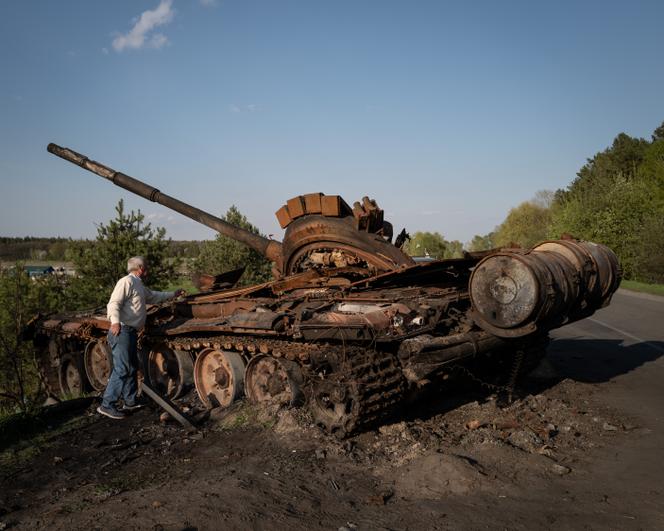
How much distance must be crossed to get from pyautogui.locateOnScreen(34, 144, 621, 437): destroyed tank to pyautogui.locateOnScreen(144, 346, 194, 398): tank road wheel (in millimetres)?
22

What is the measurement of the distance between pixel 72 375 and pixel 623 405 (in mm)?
10165

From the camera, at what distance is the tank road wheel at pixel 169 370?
884 centimetres

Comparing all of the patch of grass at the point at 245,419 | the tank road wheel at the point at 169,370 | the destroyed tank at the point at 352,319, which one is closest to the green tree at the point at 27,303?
the destroyed tank at the point at 352,319

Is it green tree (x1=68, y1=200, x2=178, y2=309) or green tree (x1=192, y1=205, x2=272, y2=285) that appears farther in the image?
green tree (x1=192, y1=205, x2=272, y2=285)

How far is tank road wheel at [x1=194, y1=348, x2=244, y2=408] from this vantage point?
7738 millimetres

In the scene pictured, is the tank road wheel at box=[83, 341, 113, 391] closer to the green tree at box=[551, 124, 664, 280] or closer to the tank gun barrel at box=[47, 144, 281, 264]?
the tank gun barrel at box=[47, 144, 281, 264]

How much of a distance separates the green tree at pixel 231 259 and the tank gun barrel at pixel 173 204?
33.2 ft

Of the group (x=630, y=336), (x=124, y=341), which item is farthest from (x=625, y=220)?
(x=124, y=341)

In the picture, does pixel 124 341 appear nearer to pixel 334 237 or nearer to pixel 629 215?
pixel 334 237

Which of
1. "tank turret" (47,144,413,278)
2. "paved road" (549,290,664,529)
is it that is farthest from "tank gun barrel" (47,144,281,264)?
"paved road" (549,290,664,529)

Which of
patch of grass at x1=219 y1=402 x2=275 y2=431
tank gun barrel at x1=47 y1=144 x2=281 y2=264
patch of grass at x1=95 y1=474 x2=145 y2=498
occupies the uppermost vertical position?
tank gun barrel at x1=47 y1=144 x2=281 y2=264

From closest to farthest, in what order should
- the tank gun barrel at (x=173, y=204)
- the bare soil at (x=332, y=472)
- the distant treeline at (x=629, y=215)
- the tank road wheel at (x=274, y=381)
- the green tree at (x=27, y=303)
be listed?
the bare soil at (x=332, y=472) < the tank road wheel at (x=274, y=381) < the tank gun barrel at (x=173, y=204) < the green tree at (x=27, y=303) < the distant treeline at (x=629, y=215)

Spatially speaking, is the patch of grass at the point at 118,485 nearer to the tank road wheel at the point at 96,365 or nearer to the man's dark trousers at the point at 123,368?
the man's dark trousers at the point at 123,368

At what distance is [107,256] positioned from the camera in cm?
1775
